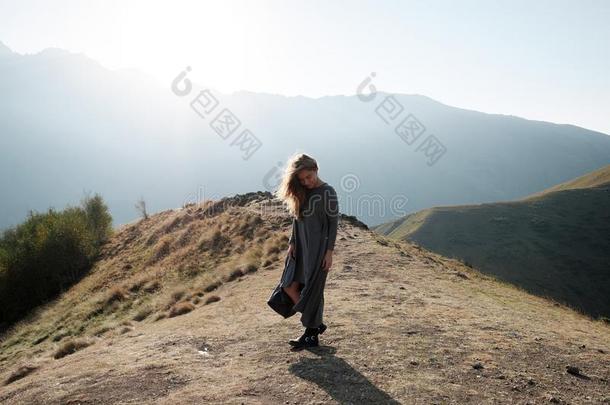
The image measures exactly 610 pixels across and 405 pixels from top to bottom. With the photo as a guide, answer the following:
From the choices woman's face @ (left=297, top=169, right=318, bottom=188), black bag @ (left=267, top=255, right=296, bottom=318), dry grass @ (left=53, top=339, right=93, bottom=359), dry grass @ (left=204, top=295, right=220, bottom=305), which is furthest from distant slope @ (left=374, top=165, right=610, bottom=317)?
woman's face @ (left=297, top=169, right=318, bottom=188)

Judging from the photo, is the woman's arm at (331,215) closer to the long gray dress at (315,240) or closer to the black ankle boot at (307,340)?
the long gray dress at (315,240)

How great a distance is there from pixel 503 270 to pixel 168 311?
70.8 metres

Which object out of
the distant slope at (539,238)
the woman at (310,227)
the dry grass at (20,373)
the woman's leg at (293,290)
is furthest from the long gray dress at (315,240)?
the distant slope at (539,238)

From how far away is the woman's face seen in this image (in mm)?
6242

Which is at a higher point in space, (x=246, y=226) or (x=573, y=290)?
(x=246, y=226)

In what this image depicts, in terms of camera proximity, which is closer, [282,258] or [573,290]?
[282,258]

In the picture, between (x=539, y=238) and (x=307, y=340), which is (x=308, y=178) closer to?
(x=307, y=340)

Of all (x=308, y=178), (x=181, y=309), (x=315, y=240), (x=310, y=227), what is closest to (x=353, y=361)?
(x=315, y=240)

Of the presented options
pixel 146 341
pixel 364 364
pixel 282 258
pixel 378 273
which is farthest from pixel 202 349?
pixel 282 258

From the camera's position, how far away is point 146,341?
28.5ft

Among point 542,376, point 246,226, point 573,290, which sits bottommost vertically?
point 573,290

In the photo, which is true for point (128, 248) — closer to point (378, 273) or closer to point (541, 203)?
point (378, 273)

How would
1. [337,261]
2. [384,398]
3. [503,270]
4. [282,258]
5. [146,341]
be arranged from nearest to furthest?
[384,398] < [146,341] < [337,261] < [282,258] < [503,270]

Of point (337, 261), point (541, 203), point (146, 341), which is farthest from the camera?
point (541, 203)
